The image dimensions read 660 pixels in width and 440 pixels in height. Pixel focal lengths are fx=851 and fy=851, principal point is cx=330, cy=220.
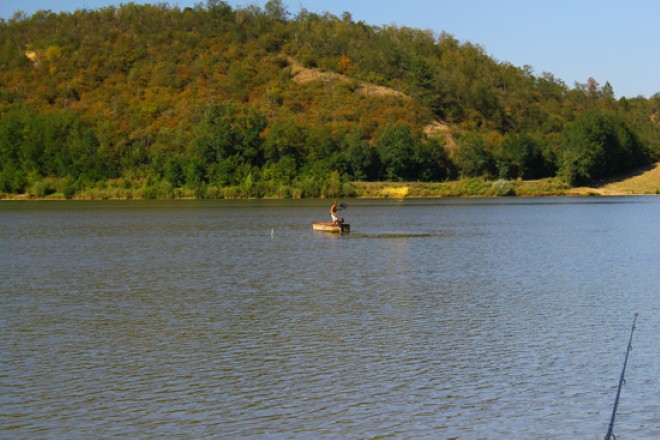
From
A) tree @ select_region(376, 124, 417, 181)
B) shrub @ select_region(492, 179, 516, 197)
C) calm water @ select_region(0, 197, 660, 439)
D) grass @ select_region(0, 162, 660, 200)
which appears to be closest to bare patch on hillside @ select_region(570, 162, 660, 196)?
grass @ select_region(0, 162, 660, 200)

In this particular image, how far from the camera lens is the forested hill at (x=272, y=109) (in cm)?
11138

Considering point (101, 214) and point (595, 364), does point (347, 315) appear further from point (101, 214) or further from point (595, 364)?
point (101, 214)

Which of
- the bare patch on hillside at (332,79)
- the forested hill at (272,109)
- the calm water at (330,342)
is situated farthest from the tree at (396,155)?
the calm water at (330,342)

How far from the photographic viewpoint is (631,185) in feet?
410

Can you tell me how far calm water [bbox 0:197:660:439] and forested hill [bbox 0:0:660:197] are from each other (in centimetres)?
7010

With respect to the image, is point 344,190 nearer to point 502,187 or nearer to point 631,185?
point 502,187

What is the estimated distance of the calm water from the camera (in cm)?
1311

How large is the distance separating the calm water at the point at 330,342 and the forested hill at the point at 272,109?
7010 centimetres

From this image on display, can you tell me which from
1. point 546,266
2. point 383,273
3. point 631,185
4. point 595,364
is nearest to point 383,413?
point 595,364

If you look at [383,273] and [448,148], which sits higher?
[448,148]

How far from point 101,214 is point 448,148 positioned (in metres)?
63.3

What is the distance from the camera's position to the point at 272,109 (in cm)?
13400

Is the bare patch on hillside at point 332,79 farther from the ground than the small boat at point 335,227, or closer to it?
farther from the ground

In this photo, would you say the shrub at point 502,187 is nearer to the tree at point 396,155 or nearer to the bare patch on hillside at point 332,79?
the tree at point 396,155
